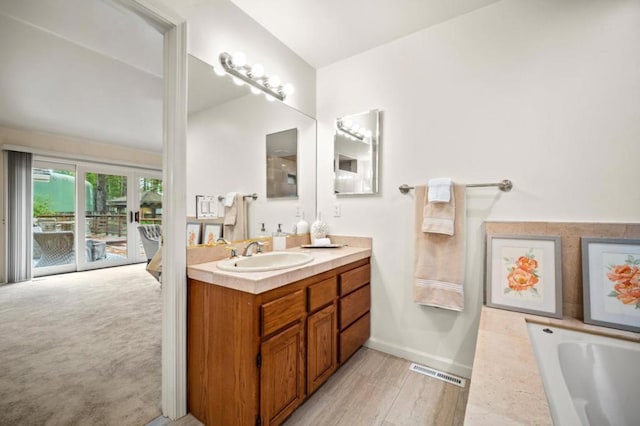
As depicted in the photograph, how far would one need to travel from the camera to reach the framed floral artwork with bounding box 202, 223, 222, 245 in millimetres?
1618

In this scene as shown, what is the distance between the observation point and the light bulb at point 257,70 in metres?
1.83

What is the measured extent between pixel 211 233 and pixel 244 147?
0.76 meters

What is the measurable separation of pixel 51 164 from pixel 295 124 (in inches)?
191

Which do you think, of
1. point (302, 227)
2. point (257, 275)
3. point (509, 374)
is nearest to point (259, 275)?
point (257, 275)

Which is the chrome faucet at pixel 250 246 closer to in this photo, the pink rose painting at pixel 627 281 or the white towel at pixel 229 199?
the white towel at pixel 229 199

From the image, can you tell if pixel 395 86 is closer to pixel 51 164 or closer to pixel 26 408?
pixel 26 408

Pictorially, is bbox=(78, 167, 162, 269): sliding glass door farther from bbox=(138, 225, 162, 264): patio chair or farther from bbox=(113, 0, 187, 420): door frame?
bbox=(113, 0, 187, 420): door frame

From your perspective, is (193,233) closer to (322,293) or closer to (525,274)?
(322,293)

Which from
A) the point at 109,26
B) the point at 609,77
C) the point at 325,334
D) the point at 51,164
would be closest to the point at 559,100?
the point at 609,77

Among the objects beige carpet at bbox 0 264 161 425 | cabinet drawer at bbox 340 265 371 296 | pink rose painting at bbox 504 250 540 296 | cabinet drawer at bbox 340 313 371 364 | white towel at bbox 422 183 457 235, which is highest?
white towel at bbox 422 183 457 235

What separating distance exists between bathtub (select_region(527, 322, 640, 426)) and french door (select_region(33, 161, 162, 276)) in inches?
191

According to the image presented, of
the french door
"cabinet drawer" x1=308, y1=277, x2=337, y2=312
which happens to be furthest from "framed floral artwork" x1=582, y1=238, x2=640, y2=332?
the french door

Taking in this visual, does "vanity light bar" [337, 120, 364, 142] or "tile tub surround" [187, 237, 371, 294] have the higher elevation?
"vanity light bar" [337, 120, 364, 142]

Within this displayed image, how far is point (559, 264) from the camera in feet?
4.93
